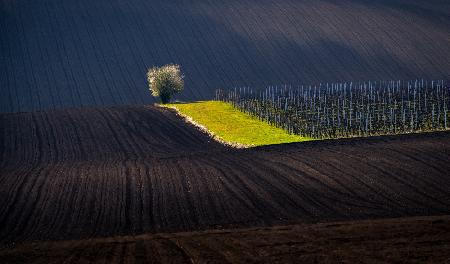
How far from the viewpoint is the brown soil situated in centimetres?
1559

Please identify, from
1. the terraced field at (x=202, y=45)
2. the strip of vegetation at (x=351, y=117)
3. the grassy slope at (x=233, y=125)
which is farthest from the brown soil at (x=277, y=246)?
the terraced field at (x=202, y=45)

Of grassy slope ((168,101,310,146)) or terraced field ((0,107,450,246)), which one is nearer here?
terraced field ((0,107,450,246))

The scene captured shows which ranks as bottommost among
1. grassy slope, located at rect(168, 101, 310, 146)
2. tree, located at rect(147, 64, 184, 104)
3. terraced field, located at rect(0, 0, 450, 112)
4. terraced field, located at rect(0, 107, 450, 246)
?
terraced field, located at rect(0, 107, 450, 246)

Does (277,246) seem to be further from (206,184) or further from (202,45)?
(202,45)

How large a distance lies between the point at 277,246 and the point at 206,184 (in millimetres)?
10584

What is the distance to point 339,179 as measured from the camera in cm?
2730

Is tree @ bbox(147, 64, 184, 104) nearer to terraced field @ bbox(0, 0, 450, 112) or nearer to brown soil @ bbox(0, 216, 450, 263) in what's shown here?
terraced field @ bbox(0, 0, 450, 112)

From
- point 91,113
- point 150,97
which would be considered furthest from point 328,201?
point 150,97

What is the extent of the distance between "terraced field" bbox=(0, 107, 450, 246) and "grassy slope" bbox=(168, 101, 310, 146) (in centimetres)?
212

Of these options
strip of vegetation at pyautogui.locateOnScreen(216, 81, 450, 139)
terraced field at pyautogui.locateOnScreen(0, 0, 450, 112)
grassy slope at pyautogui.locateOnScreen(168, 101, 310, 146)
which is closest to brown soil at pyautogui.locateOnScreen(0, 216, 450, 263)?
grassy slope at pyautogui.locateOnScreen(168, 101, 310, 146)

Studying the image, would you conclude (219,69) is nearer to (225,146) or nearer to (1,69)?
(1,69)

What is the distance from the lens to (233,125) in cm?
4791

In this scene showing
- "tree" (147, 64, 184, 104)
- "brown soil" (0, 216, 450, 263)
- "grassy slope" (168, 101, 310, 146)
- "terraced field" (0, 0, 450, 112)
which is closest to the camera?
"brown soil" (0, 216, 450, 263)

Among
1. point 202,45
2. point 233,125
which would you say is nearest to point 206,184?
point 233,125
